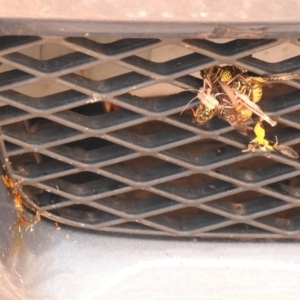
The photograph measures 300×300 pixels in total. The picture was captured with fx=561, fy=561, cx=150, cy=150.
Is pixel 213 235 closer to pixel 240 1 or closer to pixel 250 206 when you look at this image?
pixel 250 206

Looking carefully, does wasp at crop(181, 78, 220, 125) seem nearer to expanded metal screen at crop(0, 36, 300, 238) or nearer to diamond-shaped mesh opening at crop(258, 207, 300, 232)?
expanded metal screen at crop(0, 36, 300, 238)

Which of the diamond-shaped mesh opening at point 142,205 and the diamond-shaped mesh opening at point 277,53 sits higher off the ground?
the diamond-shaped mesh opening at point 277,53

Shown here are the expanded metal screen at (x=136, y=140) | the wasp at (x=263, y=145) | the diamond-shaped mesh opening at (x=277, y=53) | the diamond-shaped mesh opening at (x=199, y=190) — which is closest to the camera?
the expanded metal screen at (x=136, y=140)

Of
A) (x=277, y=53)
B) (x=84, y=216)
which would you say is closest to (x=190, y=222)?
(x=84, y=216)

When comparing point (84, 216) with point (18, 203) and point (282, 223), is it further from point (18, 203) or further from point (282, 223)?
point (282, 223)

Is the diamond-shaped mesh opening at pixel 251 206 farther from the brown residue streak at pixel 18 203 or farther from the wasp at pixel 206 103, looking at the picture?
the brown residue streak at pixel 18 203

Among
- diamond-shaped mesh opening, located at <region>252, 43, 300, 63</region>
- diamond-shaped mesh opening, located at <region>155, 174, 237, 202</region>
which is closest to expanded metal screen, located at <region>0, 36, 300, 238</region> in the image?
diamond-shaped mesh opening, located at <region>155, 174, 237, 202</region>

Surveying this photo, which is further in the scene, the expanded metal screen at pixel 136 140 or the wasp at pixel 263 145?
the wasp at pixel 263 145

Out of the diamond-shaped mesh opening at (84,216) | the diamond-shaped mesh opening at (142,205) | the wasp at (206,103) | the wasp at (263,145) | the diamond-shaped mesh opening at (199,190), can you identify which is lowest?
the diamond-shaped mesh opening at (84,216)

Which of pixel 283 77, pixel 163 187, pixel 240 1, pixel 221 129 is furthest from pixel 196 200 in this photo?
pixel 240 1

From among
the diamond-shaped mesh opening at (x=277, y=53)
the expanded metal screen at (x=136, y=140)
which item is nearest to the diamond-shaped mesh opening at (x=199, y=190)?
the expanded metal screen at (x=136, y=140)
